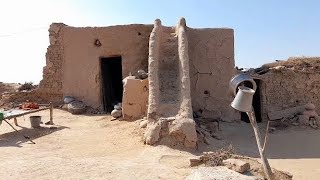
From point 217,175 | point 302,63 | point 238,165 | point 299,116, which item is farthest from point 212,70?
point 217,175

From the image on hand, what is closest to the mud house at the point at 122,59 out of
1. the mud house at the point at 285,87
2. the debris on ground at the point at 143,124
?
the mud house at the point at 285,87

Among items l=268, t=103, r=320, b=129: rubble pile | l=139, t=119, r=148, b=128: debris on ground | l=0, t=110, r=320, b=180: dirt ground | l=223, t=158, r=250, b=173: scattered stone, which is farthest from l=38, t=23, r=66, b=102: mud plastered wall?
l=223, t=158, r=250, b=173: scattered stone

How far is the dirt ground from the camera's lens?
6.85 metres

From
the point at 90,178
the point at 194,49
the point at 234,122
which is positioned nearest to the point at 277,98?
the point at 234,122

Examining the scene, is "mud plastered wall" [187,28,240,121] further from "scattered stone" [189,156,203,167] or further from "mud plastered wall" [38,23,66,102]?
"mud plastered wall" [38,23,66,102]

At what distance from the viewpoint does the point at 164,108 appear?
30.6ft

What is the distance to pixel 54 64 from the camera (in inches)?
555

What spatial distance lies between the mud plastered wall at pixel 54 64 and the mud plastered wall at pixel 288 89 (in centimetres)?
682

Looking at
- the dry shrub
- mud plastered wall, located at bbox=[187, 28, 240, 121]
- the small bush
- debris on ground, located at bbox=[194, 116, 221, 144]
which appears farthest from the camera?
the small bush

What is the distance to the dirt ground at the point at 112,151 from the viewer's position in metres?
6.85

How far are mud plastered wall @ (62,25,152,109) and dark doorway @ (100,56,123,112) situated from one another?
0.41 m

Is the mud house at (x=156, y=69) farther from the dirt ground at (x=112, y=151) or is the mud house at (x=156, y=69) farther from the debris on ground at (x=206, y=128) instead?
the dirt ground at (x=112, y=151)

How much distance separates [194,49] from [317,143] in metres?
4.30

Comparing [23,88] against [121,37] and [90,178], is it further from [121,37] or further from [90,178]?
[90,178]
